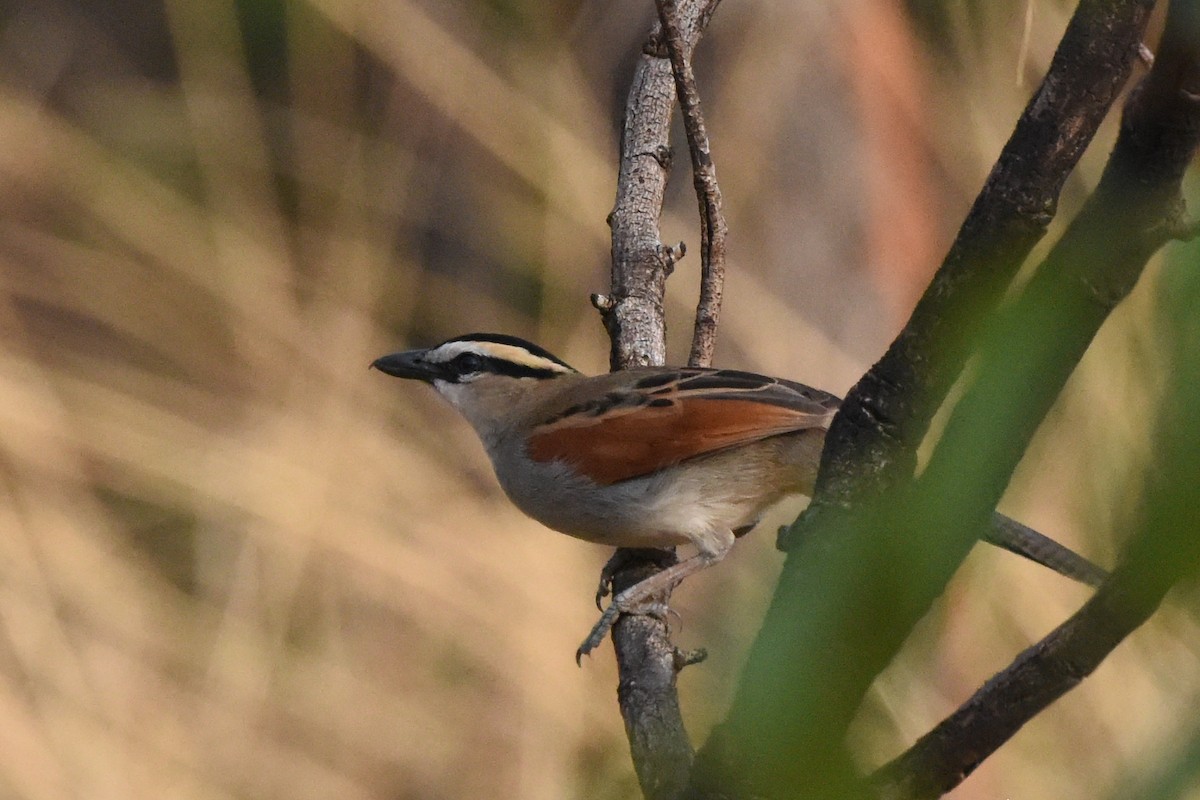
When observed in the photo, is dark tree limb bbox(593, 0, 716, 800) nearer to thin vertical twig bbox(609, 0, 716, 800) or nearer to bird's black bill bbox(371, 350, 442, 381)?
thin vertical twig bbox(609, 0, 716, 800)

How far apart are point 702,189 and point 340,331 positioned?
11.4 feet

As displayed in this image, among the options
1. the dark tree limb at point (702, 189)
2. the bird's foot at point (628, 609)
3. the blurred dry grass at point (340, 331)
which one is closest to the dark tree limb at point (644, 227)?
the dark tree limb at point (702, 189)

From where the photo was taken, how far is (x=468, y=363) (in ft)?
14.0

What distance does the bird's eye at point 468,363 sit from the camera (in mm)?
4238

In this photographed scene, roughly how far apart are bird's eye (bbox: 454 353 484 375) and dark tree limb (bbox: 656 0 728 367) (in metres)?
0.86

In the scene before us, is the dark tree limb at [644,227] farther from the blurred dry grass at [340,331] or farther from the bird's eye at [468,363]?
the blurred dry grass at [340,331]

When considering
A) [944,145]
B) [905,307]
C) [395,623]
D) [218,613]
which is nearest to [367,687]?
[395,623]

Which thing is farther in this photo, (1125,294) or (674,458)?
(674,458)

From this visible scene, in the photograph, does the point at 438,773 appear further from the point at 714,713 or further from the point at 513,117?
the point at 714,713

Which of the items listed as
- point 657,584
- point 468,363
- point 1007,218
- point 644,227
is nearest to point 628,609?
point 657,584

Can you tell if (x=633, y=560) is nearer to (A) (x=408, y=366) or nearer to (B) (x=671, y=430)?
(B) (x=671, y=430)

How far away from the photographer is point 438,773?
6219 mm

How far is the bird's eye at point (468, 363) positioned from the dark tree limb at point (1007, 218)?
3260 millimetres

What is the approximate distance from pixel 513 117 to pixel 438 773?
10.0 feet
